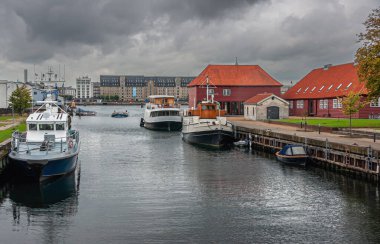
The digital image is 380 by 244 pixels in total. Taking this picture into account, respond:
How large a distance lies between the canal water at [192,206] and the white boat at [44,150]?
1.06 meters

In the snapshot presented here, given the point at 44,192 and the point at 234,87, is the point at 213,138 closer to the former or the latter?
the point at 44,192

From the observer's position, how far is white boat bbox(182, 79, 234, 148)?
182 ft

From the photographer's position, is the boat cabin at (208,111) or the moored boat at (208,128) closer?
the moored boat at (208,128)

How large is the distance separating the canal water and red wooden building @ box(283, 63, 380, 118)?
3007 centimetres

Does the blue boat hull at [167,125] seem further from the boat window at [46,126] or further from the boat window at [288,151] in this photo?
the boat window at [46,126]

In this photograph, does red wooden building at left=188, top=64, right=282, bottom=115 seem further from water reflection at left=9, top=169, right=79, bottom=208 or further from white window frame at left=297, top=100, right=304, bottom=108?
water reflection at left=9, top=169, right=79, bottom=208

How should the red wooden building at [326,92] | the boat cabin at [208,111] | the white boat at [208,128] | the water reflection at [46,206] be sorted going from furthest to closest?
the red wooden building at [326,92] → the boat cabin at [208,111] → the white boat at [208,128] → the water reflection at [46,206]

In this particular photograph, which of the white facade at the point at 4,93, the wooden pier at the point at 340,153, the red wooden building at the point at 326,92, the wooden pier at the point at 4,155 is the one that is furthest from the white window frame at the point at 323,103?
the white facade at the point at 4,93

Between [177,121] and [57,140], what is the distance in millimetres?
47716

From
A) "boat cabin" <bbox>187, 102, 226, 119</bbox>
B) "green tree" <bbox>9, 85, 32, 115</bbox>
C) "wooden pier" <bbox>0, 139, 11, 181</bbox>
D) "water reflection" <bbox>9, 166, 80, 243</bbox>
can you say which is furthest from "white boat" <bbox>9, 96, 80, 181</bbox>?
"green tree" <bbox>9, 85, 32, 115</bbox>

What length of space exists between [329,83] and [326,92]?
3206 millimetres

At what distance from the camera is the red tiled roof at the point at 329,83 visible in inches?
2753

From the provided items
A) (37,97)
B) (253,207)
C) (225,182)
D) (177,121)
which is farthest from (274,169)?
(37,97)

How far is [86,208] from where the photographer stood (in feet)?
87.0
